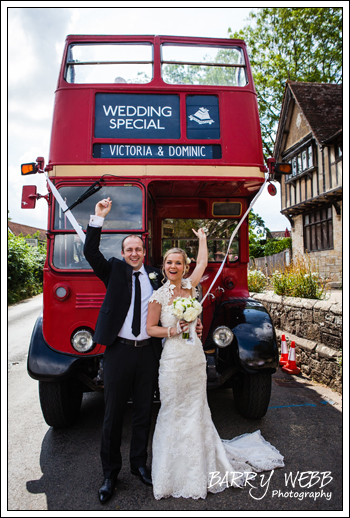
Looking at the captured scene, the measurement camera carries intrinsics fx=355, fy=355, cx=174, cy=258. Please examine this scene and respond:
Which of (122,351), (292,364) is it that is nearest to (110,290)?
(122,351)

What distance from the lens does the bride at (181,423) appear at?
287 cm

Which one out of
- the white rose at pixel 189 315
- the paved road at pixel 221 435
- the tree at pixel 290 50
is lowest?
the paved road at pixel 221 435

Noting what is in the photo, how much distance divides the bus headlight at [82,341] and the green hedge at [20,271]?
14168 millimetres

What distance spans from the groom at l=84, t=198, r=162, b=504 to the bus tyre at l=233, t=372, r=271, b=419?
4.50ft

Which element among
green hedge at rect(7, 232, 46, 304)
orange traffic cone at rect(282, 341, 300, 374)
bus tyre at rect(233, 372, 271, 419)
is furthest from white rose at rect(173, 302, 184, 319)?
green hedge at rect(7, 232, 46, 304)

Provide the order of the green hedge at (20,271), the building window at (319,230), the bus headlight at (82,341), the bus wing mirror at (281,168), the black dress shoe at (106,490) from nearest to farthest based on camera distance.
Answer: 1. the black dress shoe at (106,490)
2. the bus headlight at (82,341)
3. the bus wing mirror at (281,168)
4. the building window at (319,230)
5. the green hedge at (20,271)

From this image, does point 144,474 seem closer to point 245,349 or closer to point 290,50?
point 245,349

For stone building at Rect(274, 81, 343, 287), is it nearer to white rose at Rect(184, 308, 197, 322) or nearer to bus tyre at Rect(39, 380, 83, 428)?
bus tyre at Rect(39, 380, 83, 428)

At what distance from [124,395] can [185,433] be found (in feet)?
1.98

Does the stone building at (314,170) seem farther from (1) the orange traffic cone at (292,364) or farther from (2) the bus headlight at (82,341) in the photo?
(2) the bus headlight at (82,341)

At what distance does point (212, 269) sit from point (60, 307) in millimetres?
2195

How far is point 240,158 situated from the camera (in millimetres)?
4172

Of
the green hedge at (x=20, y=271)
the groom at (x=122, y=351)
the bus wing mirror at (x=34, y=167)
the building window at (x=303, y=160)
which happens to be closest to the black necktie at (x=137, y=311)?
the groom at (x=122, y=351)

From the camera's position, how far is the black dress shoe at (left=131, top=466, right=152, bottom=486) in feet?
9.63
